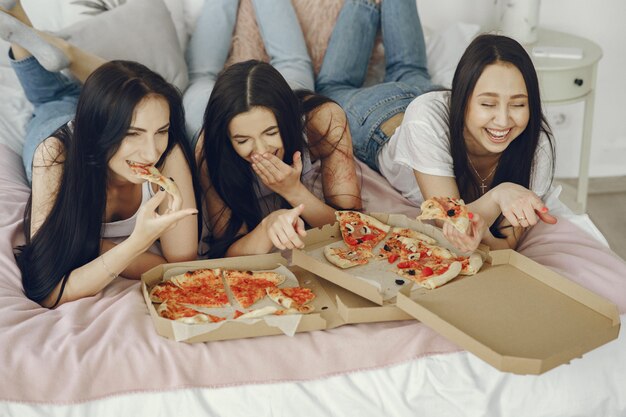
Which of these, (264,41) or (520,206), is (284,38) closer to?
(264,41)

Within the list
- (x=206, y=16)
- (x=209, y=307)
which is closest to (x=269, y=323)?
(x=209, y=307)

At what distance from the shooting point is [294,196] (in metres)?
1.99

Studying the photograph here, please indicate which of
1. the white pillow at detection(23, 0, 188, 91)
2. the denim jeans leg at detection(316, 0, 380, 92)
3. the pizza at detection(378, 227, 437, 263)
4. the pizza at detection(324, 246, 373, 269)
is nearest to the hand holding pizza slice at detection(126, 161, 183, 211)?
the pizza at detection(324, 246, 373, 269)

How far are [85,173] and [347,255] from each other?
0.61m

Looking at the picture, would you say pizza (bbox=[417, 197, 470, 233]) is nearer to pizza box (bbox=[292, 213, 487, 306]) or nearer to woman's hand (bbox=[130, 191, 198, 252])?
pizza box (bbox=[292, 213, 487, 306])

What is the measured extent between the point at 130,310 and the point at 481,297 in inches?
27.8

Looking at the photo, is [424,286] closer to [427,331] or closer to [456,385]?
[427,331]

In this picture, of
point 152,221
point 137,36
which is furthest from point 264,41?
point 152,221

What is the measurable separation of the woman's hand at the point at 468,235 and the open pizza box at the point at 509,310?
4cm

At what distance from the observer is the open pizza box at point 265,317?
149 cm

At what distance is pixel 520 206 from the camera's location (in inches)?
69.3

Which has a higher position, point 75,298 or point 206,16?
point 206,16

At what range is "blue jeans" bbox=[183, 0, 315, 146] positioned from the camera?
2.76m

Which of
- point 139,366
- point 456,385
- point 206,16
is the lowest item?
point 456,385
